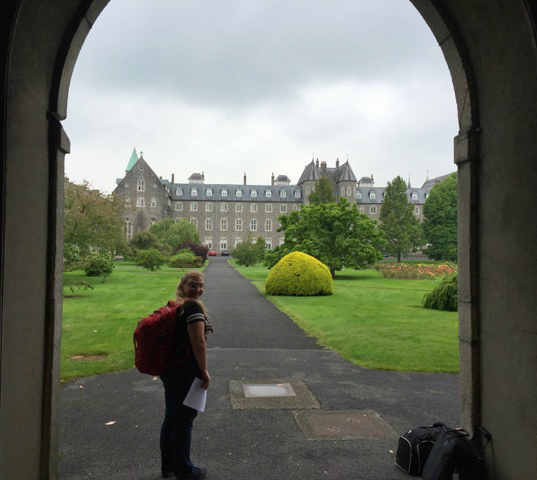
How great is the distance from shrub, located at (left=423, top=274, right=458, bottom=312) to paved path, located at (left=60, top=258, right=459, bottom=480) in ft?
28.7

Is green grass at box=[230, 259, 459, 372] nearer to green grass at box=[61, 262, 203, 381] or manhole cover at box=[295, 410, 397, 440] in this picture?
manhole cover at box=[295, 410, 397, 440]

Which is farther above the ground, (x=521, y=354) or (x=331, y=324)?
(x=521, y=354)

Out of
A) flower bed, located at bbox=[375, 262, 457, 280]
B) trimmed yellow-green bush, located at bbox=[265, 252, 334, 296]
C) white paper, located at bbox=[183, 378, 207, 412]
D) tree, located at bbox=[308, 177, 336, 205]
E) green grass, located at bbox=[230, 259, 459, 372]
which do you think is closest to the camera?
white paper, located at bbox=[183, 378, 207, 412]

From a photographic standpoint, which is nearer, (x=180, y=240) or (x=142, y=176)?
(x=180, y=240)

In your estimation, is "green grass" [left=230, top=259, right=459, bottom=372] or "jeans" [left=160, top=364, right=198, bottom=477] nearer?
"jeans" [left=160, top=364, right=198, bottom=477]

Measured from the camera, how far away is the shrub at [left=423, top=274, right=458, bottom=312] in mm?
16438

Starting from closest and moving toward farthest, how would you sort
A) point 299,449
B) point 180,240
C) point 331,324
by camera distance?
point 299,449
point 331,324
point 180,240

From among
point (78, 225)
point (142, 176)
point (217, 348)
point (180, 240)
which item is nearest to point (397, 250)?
point (180, 240)

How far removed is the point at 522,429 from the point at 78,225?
72.2 ft

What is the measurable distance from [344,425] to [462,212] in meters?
2.81

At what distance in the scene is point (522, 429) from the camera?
3.49 m

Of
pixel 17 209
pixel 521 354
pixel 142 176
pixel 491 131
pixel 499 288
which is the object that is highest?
pixel 142 176

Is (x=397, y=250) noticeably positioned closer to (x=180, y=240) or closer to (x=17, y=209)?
(x=180, y=240)

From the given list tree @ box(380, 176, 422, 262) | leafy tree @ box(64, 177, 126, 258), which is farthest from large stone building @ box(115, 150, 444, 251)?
leafy tree @ box(64, 177, 126, 258)
